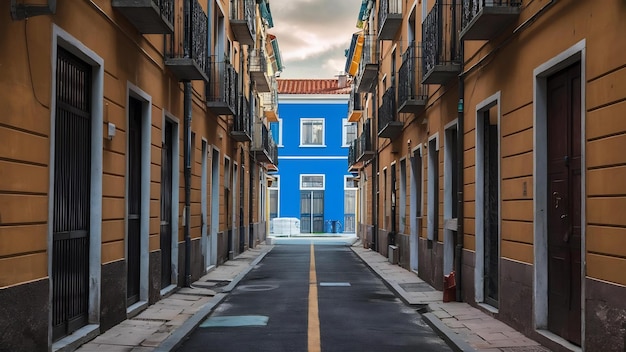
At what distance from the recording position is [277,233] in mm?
44406

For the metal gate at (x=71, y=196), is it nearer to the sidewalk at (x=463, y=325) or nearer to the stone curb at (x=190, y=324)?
the stone curb at (x=190, y=324)

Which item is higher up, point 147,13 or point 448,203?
point 147,13

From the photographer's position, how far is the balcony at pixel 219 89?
53.6ft

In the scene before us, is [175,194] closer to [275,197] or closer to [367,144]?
[367,144]

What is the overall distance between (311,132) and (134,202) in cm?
3847

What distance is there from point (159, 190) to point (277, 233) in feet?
110

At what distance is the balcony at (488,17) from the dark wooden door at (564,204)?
122 cm

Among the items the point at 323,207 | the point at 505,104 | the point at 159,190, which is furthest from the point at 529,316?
the point at 323,207

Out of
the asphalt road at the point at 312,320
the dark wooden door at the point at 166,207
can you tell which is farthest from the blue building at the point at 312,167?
the dark wooden door at the point at 166,207

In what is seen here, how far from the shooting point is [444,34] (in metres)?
12.5

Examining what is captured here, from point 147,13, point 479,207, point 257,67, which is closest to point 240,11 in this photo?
point 257,67

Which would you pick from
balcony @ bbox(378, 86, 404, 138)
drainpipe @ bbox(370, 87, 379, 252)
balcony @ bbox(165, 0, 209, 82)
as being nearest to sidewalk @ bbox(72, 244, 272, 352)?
balcony @ bbox(165, 0, 209, 82)

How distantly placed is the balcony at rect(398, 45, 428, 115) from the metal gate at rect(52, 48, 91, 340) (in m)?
8.88

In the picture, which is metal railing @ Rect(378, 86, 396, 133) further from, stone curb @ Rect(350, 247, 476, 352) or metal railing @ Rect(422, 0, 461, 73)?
stone curb @ Rect(350, 247, 476, 352)
